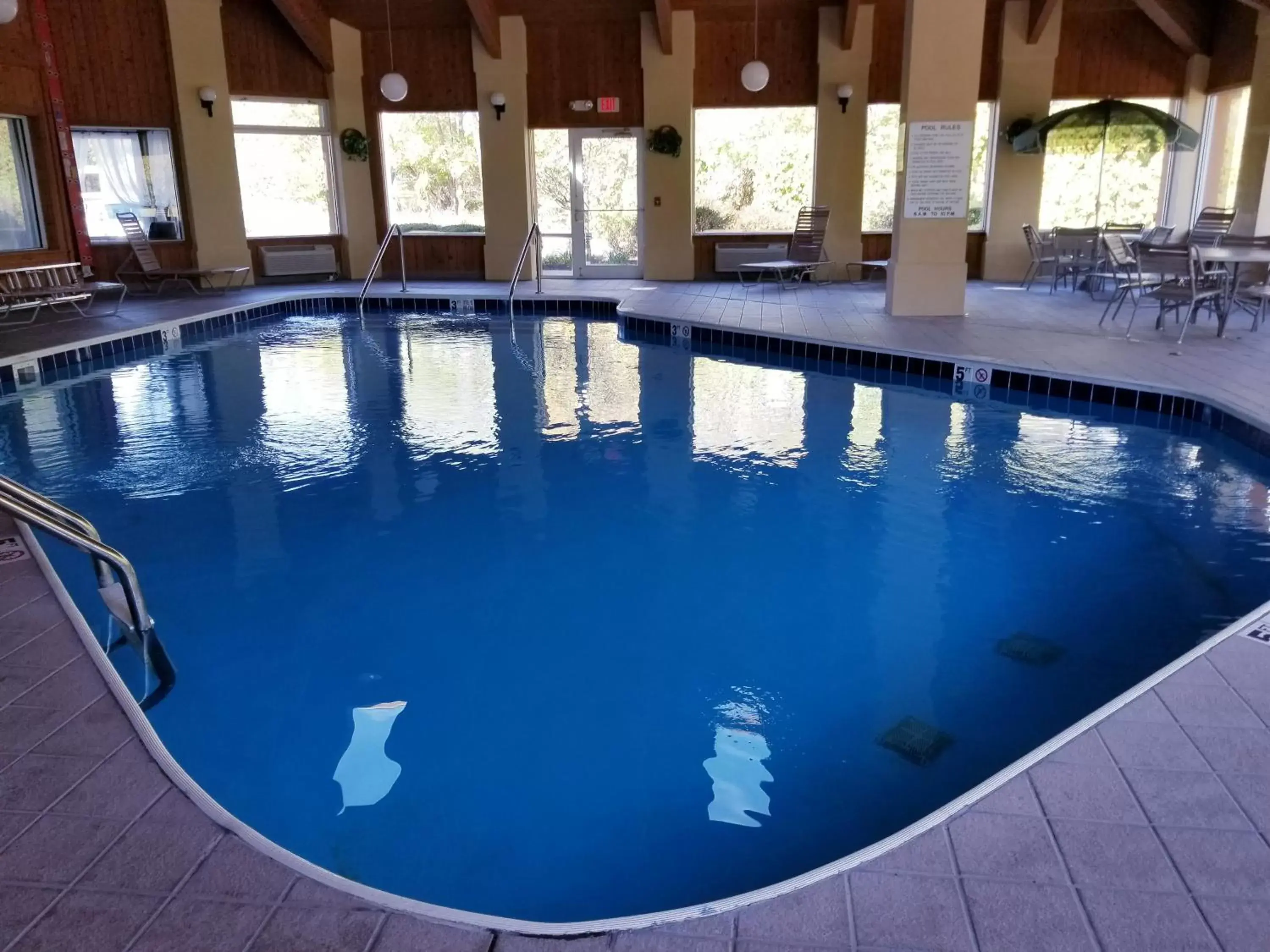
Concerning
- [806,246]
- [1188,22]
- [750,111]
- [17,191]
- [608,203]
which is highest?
[1188,22]

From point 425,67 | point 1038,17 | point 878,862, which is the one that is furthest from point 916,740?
point 425,67

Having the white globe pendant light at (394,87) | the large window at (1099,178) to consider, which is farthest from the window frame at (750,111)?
the white globe pendant light at (394,87)

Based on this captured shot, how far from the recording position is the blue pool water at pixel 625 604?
2.35m

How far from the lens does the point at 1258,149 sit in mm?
9828

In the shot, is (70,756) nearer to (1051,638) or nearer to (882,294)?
(1051,638)

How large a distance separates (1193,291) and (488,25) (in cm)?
798

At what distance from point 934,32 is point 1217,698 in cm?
692

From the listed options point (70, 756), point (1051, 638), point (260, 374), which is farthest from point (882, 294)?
point (70, 756)

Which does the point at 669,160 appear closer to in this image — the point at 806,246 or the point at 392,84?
the point at 806,246

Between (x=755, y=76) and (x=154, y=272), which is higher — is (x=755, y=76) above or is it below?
above

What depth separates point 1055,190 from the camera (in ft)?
38.2

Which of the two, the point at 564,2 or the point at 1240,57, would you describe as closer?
the point at 1240,57

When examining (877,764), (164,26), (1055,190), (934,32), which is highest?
(164,26)

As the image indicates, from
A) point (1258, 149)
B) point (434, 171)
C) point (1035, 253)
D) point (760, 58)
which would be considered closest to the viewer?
point (1258, 149)
